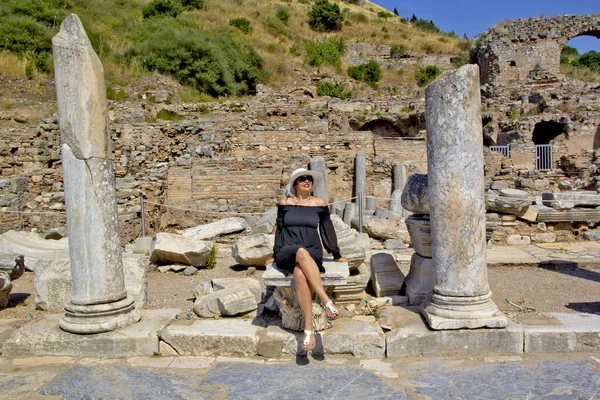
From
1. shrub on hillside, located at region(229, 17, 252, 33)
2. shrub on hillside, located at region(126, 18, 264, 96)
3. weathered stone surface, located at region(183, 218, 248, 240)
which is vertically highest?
shrub on hillside, located at region(229, 17, 252, 33)

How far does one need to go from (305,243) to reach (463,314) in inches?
58.6

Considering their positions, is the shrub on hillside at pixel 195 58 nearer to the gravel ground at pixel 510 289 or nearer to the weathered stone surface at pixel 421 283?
the gravel ground at pixel 510 289

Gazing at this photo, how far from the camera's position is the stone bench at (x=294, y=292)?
396cm

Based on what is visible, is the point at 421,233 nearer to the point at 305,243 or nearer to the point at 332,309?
the point at 305,243

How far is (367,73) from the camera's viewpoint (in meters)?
32.2

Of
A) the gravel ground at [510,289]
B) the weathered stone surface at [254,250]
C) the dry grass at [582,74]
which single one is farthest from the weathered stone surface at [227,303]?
the dry grass at [582,74]

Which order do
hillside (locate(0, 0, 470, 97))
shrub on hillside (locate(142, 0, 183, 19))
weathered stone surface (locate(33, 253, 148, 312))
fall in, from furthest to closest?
shrub on hillside (locate(142, 0, 183, 19)) → hillside (locate(0, 0, 470, 97)) → weathered stone surface (locate(33, 253, 148, 312))

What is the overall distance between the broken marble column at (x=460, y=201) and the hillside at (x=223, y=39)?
20.8 m

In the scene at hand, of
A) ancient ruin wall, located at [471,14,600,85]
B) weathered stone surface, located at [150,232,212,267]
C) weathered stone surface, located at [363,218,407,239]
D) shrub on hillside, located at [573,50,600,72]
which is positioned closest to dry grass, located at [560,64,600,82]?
ancient ruin wall, located at [471,14,600,85]

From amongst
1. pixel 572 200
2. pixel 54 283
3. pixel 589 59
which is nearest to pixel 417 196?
pixel 54 283

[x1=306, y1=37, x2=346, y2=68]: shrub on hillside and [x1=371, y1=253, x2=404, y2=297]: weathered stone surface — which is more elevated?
[x1=306, y1=37, x2=346, y2=68]: shrub on hillside

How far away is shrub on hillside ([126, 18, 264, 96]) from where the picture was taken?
24.4m

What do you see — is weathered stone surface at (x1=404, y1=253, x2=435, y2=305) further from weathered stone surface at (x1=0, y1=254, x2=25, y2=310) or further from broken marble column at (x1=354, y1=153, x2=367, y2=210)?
broken marble column at (x1=354, y1=153, x2=367, y2=210)

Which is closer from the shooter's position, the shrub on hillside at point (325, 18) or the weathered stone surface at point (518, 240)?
the weathered stone surface at point (518, 240)
